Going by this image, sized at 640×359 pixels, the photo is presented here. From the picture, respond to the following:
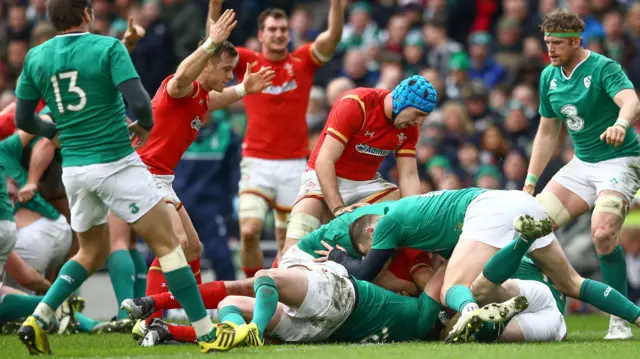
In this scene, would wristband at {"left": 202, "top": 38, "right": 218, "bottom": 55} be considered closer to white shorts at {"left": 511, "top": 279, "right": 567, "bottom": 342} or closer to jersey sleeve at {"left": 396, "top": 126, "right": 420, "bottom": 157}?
jersey sleeve at {"left": 396, "top": 126, "right": 420, "bottom": 157}

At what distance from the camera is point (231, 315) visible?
24.8 ft

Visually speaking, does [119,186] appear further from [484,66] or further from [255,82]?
[484,66]

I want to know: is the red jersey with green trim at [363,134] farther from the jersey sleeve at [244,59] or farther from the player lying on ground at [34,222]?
the player lying on ground at [34,222]

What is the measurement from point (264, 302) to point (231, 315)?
0.31 m

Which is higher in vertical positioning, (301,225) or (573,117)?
(573,117)

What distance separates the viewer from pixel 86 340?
29.0 ft

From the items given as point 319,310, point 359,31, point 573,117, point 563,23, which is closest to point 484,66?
point 359,31

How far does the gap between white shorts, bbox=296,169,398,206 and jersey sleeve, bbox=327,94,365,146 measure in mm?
448

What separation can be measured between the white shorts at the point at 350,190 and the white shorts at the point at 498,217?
1.81 metres

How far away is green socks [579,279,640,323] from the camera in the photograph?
807cm

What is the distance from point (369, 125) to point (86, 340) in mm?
2860

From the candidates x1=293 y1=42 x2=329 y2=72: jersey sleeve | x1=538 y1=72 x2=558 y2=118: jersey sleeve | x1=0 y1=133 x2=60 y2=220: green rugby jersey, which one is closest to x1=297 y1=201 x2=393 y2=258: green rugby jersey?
x1=538 y1=72 x2=558 y2=118: jersey sleeve

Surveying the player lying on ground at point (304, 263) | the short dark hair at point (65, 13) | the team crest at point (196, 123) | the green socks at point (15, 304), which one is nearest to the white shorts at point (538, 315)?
the player lying on ground at point (304, 263)

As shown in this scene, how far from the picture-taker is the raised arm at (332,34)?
36.4 feet
